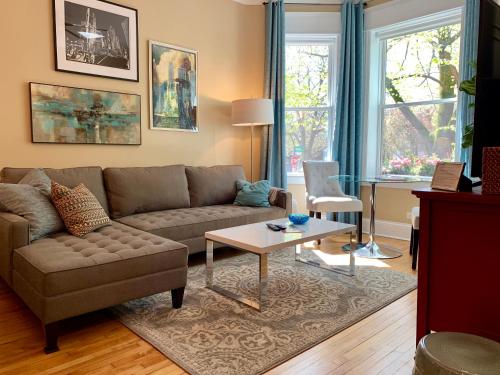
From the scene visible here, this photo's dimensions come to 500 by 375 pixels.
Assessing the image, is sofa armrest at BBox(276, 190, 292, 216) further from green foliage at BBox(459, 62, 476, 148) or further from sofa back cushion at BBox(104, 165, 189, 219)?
green foliage at BBox(459, 62, 476, 148)

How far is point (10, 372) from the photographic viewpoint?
1707 millimetres

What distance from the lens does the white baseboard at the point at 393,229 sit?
14.5 ft

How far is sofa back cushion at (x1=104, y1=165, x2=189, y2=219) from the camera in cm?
333

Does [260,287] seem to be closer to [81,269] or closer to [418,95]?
[81,269]

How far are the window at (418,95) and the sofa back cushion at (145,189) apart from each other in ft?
8.66

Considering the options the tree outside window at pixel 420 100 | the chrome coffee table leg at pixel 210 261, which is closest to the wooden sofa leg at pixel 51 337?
the chrome coffee table leg at pixel 210 261

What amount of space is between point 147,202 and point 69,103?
112 centimetres

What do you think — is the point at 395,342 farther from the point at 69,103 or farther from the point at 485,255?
the point at 69,103

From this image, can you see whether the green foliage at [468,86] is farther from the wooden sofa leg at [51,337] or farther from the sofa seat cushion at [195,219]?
the wooden sofa leg at [51,337]

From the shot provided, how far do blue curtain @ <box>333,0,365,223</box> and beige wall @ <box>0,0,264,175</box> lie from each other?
1.04m

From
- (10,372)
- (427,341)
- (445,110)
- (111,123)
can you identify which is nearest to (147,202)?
(111,123)

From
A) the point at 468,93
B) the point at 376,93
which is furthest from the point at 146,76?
the point at 468,93

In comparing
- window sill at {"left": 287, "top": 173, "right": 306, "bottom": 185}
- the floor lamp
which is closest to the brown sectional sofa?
the floor lamp

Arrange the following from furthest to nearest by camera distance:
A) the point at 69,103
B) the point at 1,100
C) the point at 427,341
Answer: the point at 69,103
the point at 1,100
the point at 427,341
